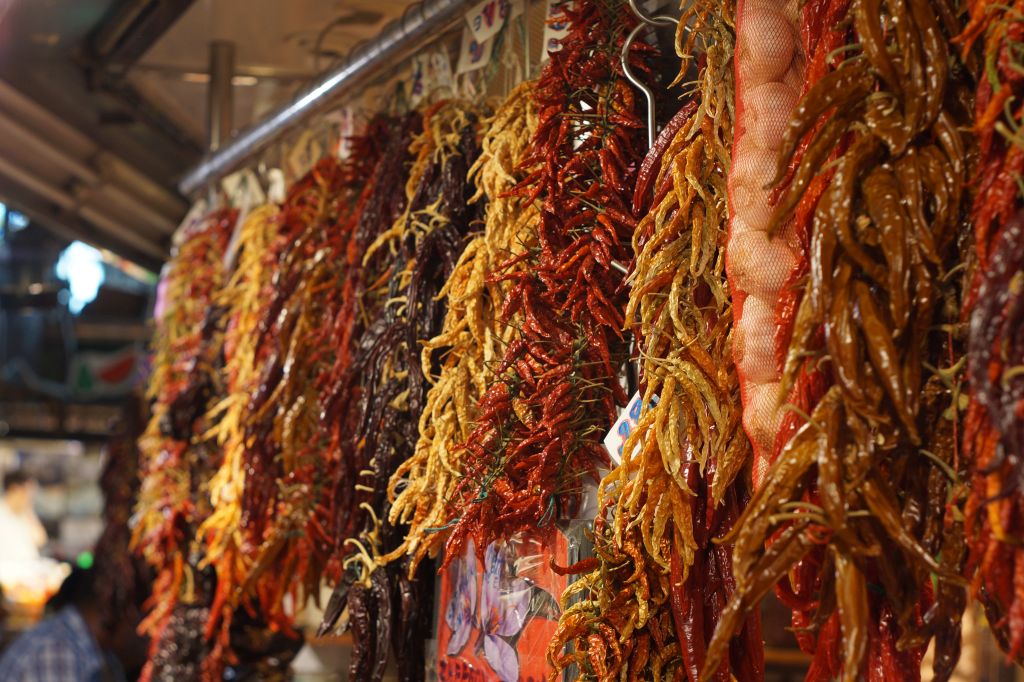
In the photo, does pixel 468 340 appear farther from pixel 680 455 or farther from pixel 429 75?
pixel 429 75

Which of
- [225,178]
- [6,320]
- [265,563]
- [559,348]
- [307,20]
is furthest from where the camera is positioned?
[6,320]

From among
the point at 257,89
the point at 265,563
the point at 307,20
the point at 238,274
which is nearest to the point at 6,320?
the point at 257,89

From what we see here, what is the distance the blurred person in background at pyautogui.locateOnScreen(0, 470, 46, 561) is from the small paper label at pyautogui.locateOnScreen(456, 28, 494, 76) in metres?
9.11

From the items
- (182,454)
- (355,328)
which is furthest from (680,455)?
(182,454)

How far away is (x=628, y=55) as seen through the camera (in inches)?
84.5

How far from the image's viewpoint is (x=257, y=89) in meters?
5.21

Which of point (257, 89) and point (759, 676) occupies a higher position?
point (257, 89)

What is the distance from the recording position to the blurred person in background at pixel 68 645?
473 cm

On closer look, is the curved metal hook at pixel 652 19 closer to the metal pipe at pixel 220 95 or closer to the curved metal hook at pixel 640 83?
the curved metal hook at pixel 640 83

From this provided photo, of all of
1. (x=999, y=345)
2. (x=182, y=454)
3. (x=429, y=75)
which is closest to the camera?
(x=999, y=345)

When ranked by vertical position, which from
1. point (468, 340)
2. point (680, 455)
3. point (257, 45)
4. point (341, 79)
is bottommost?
point (680, 455)

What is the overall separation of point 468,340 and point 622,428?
19.2 inches

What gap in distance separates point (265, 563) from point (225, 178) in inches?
70.5

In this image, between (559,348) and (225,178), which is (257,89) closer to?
(225,178)
